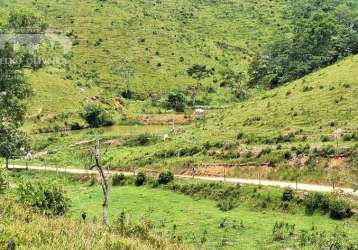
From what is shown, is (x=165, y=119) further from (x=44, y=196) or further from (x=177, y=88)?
(x=44, y=196)

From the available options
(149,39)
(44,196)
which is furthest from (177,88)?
(44,196)

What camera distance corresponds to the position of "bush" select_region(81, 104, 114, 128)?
259 ft

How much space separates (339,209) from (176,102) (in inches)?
2225

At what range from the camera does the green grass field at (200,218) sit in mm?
30047

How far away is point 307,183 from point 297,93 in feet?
75.7

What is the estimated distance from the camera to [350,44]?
257 feet

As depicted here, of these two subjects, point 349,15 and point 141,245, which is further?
point 349,15

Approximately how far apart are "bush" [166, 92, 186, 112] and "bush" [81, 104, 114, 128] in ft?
39.1

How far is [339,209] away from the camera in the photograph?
33.3m

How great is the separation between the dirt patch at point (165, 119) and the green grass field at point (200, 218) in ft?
110

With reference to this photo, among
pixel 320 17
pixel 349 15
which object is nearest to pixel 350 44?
pixel 320 17

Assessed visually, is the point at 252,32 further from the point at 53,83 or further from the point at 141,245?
the point at 141,245

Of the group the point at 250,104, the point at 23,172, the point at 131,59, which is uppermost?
the point at 131,59

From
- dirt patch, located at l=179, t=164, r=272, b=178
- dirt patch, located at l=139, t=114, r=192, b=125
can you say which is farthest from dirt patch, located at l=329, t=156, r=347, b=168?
dirt patch, located at l=139, t=114, r=192, b=125
